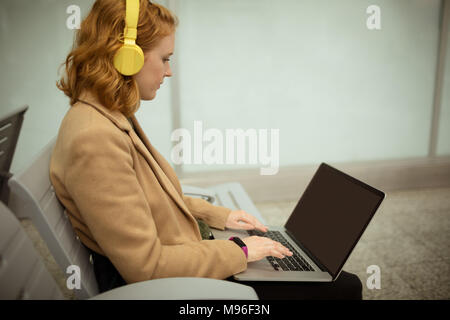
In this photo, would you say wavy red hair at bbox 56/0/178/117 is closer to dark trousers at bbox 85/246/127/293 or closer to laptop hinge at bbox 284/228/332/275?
dark trousers at bbox 85/246/127/293

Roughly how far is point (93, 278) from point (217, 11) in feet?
7.50

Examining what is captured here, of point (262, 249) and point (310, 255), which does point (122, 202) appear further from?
point (310, 255)

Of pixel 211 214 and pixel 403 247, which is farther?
pixel 403 247

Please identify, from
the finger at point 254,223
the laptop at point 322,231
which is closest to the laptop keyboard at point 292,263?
the laptop at point 322,231

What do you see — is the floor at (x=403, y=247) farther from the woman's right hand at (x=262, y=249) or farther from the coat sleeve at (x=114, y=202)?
the coat sleeve at (x=114, y=202)

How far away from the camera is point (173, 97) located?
2760 millimetres

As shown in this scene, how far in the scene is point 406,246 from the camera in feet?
7.38

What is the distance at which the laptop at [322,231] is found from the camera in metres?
0.95

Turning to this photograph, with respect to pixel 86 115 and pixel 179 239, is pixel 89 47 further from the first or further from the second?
pixel 179 239

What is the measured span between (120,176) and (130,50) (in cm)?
32

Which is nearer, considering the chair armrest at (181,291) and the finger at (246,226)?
the chair armrest at (181,291)

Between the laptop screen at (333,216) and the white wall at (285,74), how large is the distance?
177cm

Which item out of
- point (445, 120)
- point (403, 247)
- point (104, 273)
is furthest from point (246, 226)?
point (445, 120)

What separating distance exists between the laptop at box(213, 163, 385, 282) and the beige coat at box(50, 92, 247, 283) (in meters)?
0.14
